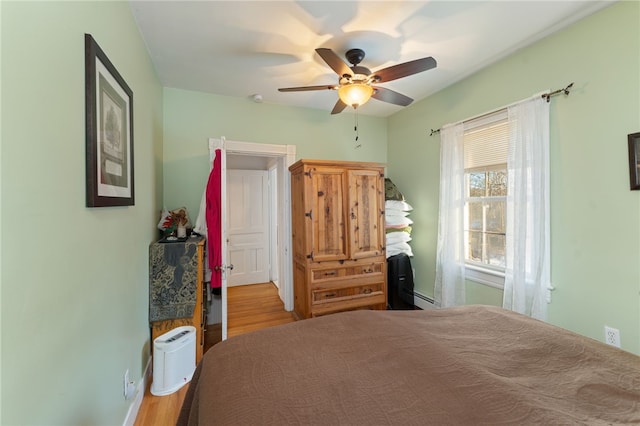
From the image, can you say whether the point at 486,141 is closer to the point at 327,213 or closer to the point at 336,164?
the point at 336,164

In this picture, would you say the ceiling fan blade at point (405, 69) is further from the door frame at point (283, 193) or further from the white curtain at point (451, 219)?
the door frame at point (283, 193)

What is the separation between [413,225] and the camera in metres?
3.47

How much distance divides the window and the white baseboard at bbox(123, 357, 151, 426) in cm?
306

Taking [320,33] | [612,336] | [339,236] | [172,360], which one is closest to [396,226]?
[339,236]

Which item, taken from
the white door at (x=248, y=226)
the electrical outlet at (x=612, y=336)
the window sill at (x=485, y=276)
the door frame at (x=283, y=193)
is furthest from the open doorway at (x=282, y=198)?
the electrical outlet at (x=612, y=336)

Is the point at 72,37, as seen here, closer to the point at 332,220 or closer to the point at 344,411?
the point at 344,411

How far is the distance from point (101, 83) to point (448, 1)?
2071 mm

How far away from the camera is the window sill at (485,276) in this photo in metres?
2.43

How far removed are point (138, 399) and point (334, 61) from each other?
2.75 m

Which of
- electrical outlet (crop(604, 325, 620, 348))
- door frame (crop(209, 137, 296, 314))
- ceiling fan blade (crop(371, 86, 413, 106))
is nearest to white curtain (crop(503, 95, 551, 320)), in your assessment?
electrical outlet (crop(604, 325, 620, 348))

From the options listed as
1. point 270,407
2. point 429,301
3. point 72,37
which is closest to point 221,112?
point 72,37

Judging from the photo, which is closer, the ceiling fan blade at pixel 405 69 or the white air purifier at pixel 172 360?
the ceiling fan blade at pixel 405 69

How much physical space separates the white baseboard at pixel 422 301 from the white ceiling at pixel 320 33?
2.54 m

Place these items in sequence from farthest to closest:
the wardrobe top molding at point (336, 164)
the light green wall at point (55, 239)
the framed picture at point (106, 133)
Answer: the wardrobe top molding at point (336, 164)
the framed picture at point (106, 133)
the light green wall at point (55, 239)
